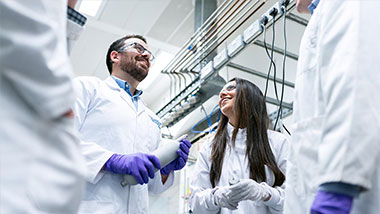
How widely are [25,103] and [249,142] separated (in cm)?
125

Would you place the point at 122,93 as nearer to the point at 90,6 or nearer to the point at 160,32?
the point at 90,6

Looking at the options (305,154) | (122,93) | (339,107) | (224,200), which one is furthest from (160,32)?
(339,107)

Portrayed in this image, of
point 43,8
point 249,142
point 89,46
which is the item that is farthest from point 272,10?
point 89,46

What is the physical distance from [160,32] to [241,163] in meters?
2.29

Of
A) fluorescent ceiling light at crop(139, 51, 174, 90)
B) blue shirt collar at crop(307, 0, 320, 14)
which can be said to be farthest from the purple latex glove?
fluorescent ceiling light at crop(139, 51, 174, 90)

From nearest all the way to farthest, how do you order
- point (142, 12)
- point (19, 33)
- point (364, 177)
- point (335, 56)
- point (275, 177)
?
point (19, 33) < point (364, 177) < point (335, 56) < point (275, 177) < point (142, 12)

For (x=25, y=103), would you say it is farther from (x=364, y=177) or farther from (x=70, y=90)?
(x=364, y=177)

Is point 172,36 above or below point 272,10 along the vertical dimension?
below

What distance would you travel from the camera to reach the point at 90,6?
3.21m

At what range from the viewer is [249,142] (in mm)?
1642

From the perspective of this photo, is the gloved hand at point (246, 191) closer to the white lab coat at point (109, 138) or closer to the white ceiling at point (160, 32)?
the white lab coat at point (109, 138)

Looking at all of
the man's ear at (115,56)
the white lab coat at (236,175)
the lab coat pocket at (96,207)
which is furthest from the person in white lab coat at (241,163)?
the man's ear at (115,56)

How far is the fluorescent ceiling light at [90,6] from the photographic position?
3156 mm

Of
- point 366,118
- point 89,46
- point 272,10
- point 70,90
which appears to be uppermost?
point 272,10
